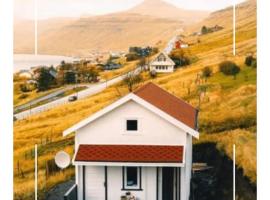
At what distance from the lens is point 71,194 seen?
860cm

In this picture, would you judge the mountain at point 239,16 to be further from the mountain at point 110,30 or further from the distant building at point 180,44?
the distant building at point 180,44

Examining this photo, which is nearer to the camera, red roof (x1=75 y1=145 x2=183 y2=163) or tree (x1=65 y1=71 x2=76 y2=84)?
red roof (x1=75 y1=145 x2=183 y2=163)

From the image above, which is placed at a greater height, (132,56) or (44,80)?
(132,56)

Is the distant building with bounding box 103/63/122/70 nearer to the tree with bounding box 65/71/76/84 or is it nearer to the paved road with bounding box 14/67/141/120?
the paved road with bounding box 14/67/141/120

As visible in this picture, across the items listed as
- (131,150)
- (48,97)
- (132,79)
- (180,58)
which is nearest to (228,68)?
(180,58)

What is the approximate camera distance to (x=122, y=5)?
9.28 meters

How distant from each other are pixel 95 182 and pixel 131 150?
63 cm

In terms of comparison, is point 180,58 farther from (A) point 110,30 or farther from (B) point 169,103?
(A) point 110,30

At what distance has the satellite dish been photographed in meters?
9.16

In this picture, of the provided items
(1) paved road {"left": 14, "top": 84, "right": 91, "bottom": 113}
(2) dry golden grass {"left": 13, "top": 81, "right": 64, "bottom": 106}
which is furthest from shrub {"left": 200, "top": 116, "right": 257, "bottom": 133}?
(2) dry golden grass {"left": 13, "top": 81, "right": 64, "bottom": 106}

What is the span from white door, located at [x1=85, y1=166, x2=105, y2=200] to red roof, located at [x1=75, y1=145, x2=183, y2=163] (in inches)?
7.8

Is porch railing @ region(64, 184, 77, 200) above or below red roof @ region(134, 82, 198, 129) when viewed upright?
below

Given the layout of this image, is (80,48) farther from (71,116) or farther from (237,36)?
(237,36)
